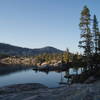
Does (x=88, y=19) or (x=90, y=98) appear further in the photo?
(x=88, y=19)

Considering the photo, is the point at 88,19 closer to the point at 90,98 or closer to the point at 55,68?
the point at 90,98

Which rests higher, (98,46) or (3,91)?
(98,46)

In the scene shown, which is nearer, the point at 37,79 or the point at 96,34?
the point at 96,34

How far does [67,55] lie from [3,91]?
91022 mm

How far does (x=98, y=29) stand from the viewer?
204 ft

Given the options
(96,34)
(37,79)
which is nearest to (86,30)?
(96,34)

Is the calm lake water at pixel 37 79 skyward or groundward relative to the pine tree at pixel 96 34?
groundward

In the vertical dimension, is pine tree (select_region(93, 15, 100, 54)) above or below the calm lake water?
above

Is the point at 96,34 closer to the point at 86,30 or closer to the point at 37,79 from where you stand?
the point at 86,30

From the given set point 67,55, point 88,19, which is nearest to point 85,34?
point 88,19

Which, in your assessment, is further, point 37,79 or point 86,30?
point 37,79

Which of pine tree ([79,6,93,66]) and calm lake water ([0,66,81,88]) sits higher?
pine tree ([79,6,93,66])

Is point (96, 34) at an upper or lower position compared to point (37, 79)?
upper

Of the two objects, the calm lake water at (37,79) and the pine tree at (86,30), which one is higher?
the pine tree at (86,30)
